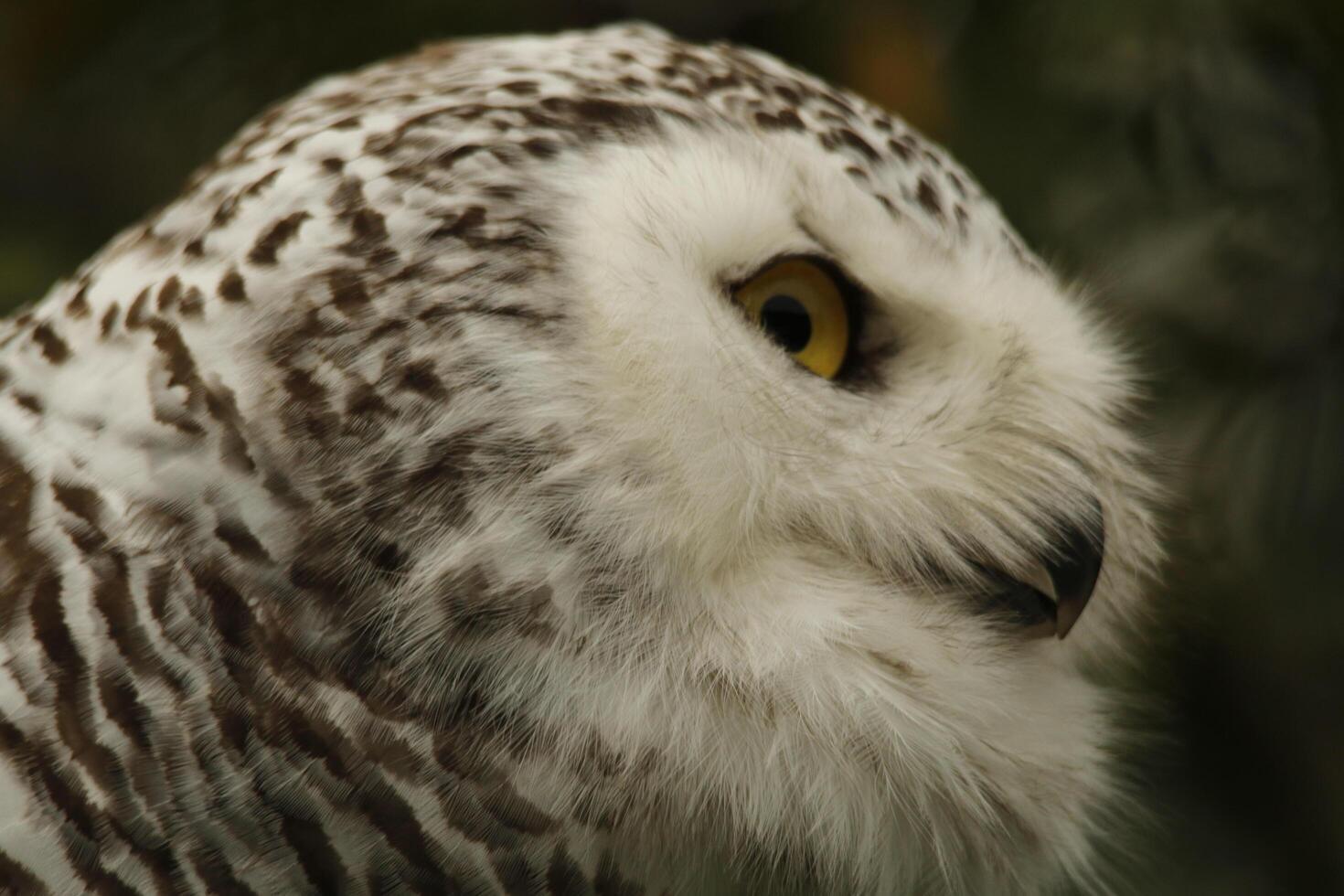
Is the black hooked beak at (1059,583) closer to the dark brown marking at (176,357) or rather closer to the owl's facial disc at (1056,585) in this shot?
the owl's facial disc at (1056,585)

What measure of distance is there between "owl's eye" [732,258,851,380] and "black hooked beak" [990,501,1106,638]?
0.93ft

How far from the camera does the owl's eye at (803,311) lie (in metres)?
1.34

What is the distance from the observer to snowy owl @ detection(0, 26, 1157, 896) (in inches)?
44.9

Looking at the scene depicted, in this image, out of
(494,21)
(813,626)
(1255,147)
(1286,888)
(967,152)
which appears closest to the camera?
(813,626)

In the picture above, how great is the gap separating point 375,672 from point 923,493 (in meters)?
0.55

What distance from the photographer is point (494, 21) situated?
8.56ft

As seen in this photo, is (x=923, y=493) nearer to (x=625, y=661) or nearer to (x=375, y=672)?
(x=625, y=661)

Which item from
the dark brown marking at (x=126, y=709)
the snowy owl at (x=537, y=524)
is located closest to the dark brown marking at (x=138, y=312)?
the snowy owl at (x=537, y=524)

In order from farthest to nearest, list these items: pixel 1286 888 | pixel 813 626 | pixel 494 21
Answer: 1. pixel 494 21
2. pixel 1286 888
3. pixel 813 626

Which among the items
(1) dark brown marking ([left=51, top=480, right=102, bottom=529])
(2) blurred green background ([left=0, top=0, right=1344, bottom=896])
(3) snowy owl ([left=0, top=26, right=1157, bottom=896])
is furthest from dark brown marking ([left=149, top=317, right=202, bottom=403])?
(2) blurred green background ([left=0, top=0, right=1344, bottom=896])

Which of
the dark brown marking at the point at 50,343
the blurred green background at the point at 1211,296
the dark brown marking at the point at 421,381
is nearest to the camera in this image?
the dark brown marking at the point at 421,381

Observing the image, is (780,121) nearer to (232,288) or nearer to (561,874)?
(232,288)

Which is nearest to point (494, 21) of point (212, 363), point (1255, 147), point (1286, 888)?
point (1255, 147)

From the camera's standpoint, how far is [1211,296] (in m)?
2.00
